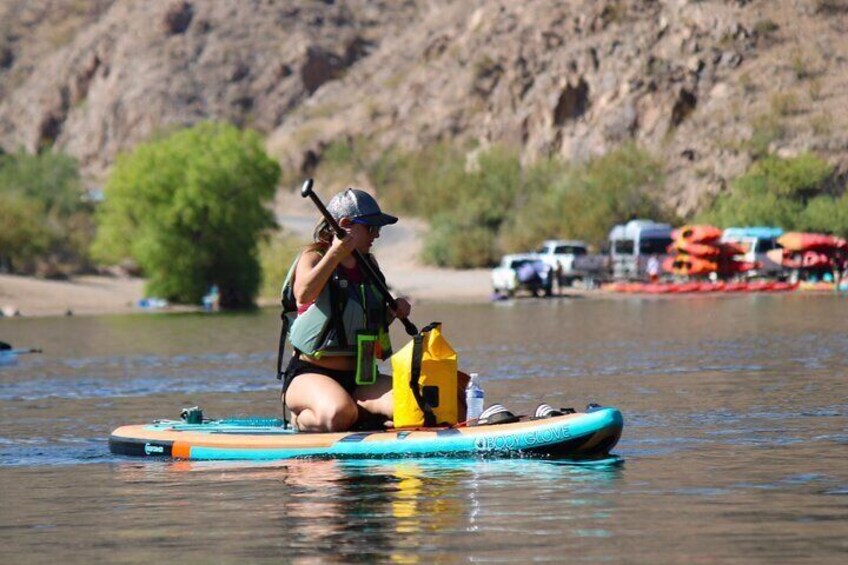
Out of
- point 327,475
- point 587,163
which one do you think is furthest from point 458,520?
point 587,163

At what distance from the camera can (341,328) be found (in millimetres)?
14164

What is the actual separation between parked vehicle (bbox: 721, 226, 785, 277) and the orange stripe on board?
51.5 m

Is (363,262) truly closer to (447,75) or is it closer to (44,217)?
(44,217)

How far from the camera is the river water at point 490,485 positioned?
10531mm

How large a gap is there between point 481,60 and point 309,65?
2573 centimetres

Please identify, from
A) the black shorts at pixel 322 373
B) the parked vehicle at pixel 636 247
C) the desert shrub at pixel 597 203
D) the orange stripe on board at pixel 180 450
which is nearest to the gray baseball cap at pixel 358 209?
the black shorts at pixel 322 373

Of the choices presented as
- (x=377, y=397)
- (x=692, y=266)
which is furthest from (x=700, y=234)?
(x=377, y=397)

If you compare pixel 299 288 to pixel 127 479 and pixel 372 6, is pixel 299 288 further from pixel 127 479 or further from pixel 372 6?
pixel 372 6

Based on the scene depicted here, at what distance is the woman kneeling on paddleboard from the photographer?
1397cm

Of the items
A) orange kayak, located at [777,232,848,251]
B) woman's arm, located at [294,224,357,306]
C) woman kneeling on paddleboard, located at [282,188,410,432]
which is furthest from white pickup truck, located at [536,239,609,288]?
woman's arm, located at [294,224,357,306]

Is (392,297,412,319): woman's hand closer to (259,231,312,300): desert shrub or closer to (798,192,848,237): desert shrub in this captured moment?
(259,231,312,300): desert shrub

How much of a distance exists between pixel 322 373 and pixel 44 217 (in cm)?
7349

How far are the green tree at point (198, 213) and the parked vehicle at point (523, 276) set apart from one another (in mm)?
8545

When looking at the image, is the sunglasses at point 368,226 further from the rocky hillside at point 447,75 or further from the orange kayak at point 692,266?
the rocky hillside at point 447,75
